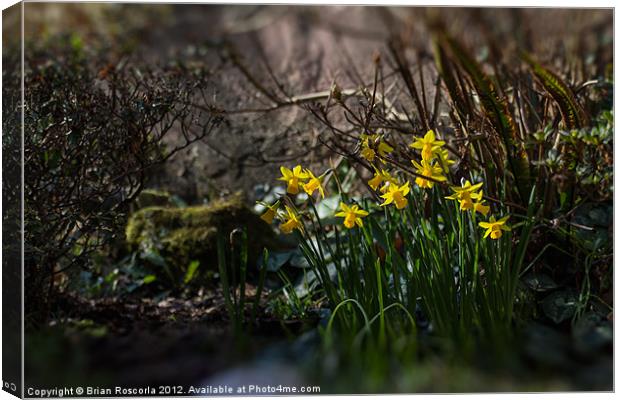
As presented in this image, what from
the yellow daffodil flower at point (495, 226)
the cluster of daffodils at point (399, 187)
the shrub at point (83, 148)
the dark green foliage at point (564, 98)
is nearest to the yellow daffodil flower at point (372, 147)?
the cluster of daffodils at point (399, 187)

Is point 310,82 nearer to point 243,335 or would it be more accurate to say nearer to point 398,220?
point 398,220

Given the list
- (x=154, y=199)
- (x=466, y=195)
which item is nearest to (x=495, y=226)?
(x=466, y=195)

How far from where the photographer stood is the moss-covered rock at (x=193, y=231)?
10.2 ft

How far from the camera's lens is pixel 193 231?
10.4 feet

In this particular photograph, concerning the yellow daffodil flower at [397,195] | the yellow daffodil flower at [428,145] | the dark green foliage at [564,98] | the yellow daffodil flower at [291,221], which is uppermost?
the dark green foliage at [564,98]

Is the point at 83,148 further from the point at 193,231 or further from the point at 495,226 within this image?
the point at 495,226

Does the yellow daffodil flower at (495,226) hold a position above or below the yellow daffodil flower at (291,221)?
below

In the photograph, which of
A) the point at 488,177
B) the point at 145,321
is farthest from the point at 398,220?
the point at 145,321

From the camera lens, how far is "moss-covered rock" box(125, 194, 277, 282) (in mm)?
3115

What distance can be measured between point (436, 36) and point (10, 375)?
4.85 ft

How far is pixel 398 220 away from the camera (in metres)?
2.47

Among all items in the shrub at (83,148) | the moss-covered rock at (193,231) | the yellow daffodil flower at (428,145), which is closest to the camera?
the yellow daffodil flower at (428,145)

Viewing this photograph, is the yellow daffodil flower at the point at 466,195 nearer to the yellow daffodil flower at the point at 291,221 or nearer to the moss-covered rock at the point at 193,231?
the yellow daffodil flower at the point at 291,221

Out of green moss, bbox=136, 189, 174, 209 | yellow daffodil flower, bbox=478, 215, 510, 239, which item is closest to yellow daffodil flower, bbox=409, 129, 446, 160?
yellow daffodil flower, bbox=478, 215, 510, 239
